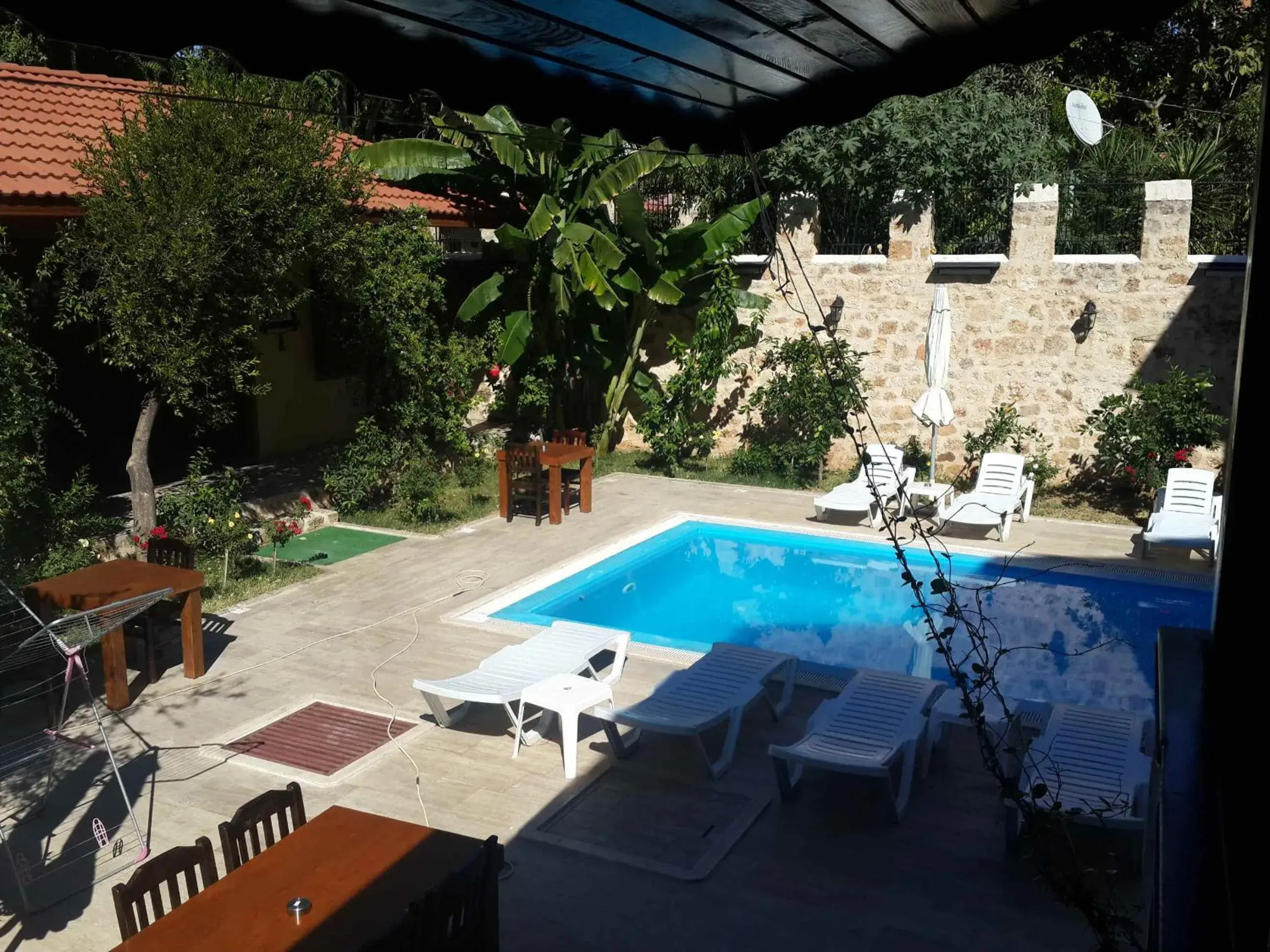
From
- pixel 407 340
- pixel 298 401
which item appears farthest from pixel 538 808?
pixel 298 401

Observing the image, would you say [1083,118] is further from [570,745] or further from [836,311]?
[570,745]

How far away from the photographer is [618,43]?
279 cm

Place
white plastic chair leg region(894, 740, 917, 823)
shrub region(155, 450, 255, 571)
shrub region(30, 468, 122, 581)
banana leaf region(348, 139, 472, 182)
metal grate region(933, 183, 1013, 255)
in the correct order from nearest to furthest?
white plastic chair leg region(894, 740, 917, 823) → shrub region(30, 468, 122, 581) → shrub region(155, 450, 255, 571) → banana leaf region(348, 139, 472, 182) → metal grate region(933, 183, 1013, 255)

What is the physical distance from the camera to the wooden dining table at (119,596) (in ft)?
25.7

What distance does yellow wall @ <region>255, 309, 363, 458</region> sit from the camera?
14727 mm

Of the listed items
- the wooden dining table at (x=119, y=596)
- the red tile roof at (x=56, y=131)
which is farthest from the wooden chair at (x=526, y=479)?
the wooden dining table at (x=119, y=596)

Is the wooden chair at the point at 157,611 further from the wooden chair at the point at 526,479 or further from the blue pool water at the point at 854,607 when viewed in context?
the wooden chair at the point at 526,479

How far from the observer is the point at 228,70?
10156 millimetres

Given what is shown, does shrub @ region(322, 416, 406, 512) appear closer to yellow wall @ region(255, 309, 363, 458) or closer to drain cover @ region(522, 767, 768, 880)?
yellow wall @ region(255, 309, 363, 458)

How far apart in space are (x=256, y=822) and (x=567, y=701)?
2.54 metres

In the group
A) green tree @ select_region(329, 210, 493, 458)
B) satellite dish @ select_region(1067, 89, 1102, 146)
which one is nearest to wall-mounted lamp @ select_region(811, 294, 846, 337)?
satellite dish @ select_region(1067, 89, 1102, 146)

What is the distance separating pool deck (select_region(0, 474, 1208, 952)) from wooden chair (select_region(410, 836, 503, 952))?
89 centimetres

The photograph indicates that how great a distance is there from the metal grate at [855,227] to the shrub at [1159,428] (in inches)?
157

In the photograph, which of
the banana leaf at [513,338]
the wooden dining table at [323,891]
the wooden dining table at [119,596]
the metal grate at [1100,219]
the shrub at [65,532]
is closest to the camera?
the wooden dining table at [323,891]
